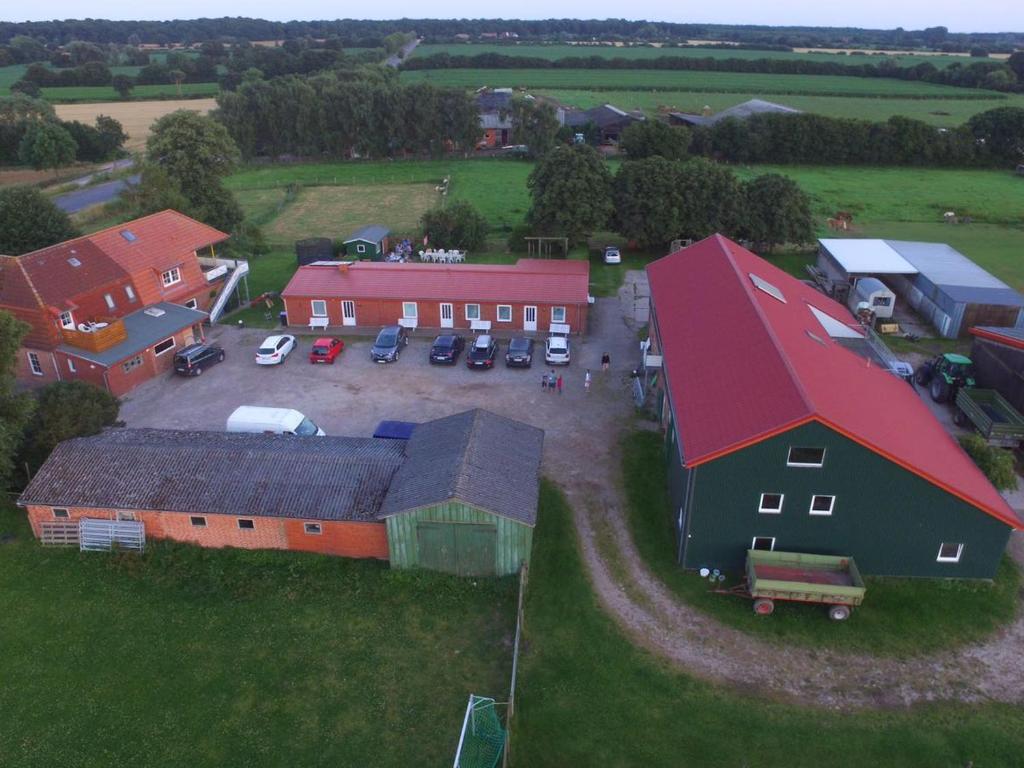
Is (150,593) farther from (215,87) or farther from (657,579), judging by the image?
(215,87)

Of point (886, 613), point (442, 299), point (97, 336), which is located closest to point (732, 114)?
point (442, 299)

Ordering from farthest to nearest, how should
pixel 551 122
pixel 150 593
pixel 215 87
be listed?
pixel 215 87 → pixel 551 122 → pixel 150 593

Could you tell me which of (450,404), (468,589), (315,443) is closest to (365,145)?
(450,404)

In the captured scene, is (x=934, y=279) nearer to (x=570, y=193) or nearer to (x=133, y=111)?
(x=570, y=193)

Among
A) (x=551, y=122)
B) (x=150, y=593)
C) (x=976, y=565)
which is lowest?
(x=150, y=593)

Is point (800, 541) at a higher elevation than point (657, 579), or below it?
higher
